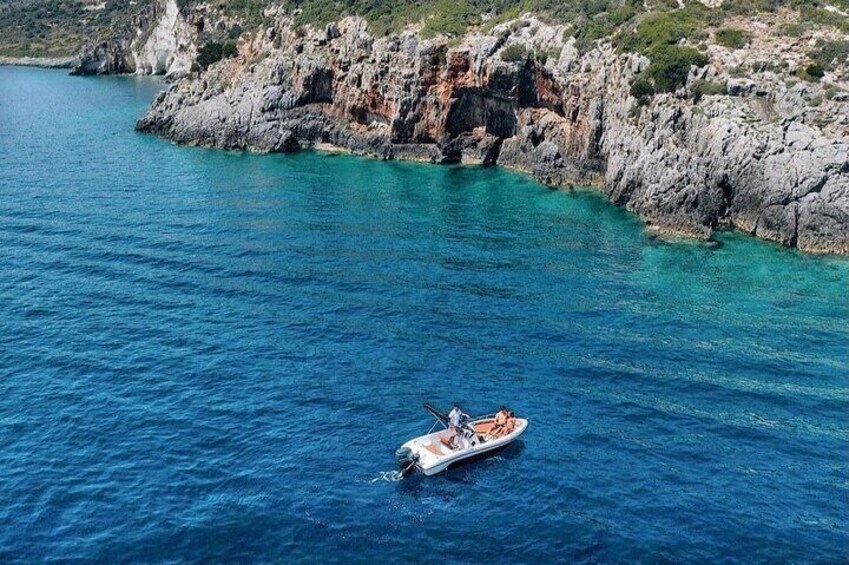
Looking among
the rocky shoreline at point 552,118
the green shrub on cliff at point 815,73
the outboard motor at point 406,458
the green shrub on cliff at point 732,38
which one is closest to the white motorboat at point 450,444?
the outboard motor at point 406,458

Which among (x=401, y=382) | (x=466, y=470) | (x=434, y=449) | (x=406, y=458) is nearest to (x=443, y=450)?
(x=434, y=449)

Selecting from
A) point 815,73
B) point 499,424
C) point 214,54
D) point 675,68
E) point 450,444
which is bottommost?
point 450,444

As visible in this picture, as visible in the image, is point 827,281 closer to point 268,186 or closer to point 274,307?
point 274,307

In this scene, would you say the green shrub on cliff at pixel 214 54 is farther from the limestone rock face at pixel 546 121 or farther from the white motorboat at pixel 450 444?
the white motorboat at pixel 450 444

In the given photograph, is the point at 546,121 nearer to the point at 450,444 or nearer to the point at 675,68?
the point at 675,68

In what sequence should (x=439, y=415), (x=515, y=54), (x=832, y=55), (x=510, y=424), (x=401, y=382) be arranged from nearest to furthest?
(x=510, y=424), (x=439, y=415), (x=401, y=382), (x=832, y=55), (x=515, y=54)

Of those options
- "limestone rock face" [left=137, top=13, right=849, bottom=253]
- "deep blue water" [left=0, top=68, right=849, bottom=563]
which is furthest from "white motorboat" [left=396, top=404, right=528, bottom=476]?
"limestone rock face" [left=137, top=13, right=849, bottom=253]
